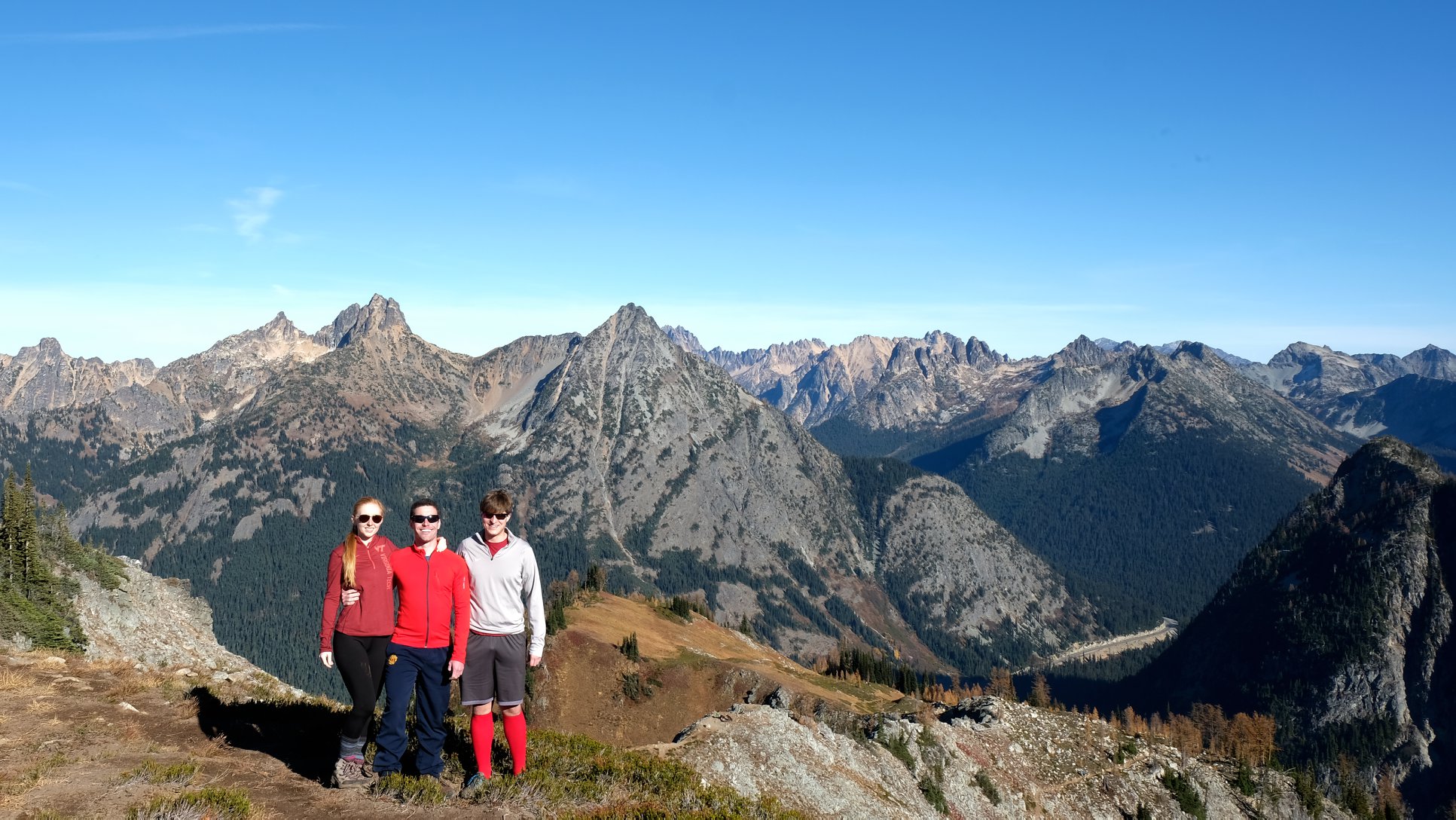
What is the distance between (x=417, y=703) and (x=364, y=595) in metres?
Answer: 2.94

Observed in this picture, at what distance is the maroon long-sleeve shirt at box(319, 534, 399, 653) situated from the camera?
1734 cm

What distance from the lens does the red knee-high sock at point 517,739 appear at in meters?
19.1

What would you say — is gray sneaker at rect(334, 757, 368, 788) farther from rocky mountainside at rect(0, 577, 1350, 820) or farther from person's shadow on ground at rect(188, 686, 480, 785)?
person's shadow on ground at rect(188, 686, 480, 785)

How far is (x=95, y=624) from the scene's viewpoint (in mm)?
70375

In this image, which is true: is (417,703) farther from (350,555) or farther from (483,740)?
(350,555)

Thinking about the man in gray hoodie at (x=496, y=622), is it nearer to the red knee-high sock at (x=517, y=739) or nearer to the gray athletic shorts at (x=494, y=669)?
the gray athletic shorts at (x=494, y=669)

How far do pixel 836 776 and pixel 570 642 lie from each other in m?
71.3

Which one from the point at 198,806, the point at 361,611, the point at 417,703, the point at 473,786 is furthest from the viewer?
the point at 473,786

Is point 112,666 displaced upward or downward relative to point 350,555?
downward

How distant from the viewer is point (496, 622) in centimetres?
1816

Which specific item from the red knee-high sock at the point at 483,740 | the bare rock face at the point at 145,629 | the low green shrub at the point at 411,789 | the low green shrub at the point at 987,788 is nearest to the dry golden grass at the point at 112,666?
the bare rock face at the point at 145,629

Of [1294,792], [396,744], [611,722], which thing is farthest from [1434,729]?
[396,744]

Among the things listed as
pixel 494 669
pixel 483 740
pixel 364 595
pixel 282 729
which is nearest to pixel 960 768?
pixel 282 729

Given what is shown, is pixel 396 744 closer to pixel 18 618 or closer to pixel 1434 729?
pixel 18 618
